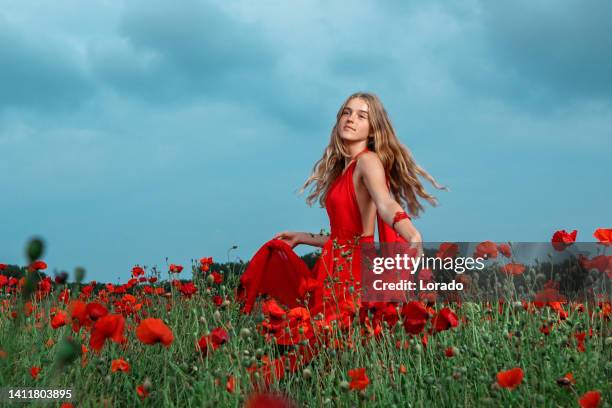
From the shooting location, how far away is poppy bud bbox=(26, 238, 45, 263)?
1.57 meters

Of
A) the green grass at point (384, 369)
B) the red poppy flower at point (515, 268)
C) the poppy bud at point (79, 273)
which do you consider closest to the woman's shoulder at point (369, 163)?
the green grass at point (384, 369)

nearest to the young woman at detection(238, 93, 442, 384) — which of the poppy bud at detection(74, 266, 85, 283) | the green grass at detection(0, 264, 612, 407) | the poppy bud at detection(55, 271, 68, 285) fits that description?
the green grass at detection(0, 264, 612, 407)

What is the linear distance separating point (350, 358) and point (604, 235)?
1356mm

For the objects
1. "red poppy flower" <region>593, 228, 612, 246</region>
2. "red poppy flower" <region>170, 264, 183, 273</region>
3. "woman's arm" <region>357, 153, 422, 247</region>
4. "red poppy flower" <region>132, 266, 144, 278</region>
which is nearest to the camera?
"red poppy flower" <region>593, 228, 612, 246</region>

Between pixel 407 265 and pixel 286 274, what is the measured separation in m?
1.14

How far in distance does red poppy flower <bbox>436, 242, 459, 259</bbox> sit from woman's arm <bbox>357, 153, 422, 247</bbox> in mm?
170

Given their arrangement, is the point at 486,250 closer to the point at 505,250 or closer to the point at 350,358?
the point at 505,250

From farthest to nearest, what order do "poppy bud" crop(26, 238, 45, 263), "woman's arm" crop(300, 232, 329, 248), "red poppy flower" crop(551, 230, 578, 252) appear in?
"woman's arm" crop(300, 232, 329, 248)
"red poppy flower" crop(551, 230, 578, 252)
"poppy bud" crop(26, 238, 45, 263)

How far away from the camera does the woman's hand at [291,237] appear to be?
5.00 metres

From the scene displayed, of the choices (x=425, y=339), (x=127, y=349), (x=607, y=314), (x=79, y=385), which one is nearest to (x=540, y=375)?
(x=425, y=339)

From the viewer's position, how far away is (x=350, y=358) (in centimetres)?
338

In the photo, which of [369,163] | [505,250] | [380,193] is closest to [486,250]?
[505,250]

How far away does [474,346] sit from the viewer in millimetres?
3152

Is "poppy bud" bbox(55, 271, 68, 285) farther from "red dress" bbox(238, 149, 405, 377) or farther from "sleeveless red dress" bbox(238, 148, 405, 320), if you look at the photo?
"sleeveless red dress" bbox(238, 148, 405, 320)
